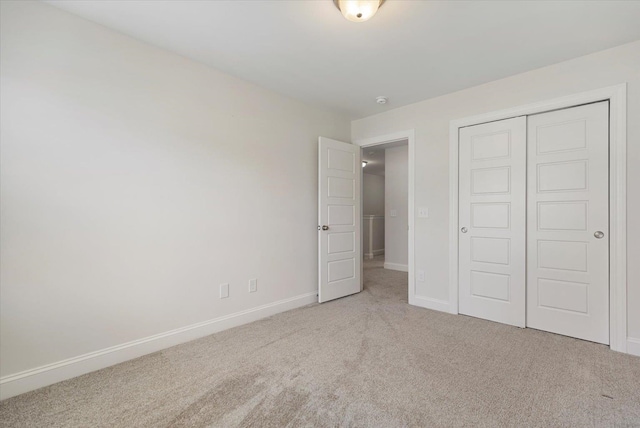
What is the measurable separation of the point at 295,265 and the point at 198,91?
2089 millimetres

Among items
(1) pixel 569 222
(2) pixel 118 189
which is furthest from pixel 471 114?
(2) pixel 118 189

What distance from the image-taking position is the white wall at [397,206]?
18.6 feet

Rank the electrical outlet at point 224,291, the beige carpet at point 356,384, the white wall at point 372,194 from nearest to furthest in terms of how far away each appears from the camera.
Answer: the beige carpet at point 356,384, the electrical outlet at point 224,291, the white wall at point 372,194

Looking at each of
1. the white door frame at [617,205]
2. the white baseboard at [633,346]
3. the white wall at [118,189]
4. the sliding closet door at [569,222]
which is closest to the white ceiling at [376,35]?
the white wall at [118,189]

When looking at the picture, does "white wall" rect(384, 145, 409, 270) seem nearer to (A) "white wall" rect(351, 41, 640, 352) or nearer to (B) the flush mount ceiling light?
(A) "white wall" rect(351, 41, 640, 352)

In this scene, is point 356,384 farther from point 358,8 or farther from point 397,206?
point 397,206

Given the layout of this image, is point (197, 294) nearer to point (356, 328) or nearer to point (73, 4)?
point (356, 328)

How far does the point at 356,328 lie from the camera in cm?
278

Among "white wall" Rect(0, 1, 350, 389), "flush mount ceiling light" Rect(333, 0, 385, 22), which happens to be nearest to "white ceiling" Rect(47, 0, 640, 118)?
"flush mount ceiling light" Rect(333, 0, 385, 22)

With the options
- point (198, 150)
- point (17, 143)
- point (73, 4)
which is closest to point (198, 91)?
point (198, 150)

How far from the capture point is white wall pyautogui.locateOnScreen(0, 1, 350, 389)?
181 cm

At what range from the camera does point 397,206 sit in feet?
19.1

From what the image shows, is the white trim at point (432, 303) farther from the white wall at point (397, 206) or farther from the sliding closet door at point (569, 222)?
the white wall at point (397, 206)

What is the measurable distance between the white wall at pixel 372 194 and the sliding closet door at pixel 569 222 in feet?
19.0
